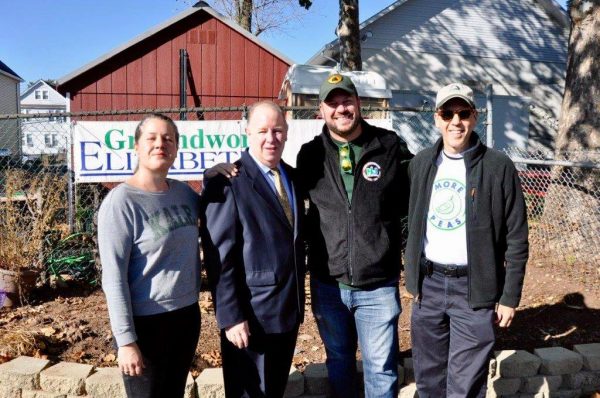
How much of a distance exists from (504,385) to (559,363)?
16.0 inches

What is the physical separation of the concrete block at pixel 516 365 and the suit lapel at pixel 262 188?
6.20ft

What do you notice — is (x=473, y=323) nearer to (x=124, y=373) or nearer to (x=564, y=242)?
(x=124, y=373)

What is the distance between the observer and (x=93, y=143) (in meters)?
5.78

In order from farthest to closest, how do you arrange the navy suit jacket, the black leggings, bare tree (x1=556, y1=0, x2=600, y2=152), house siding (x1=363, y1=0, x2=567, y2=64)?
house siding (x1=363, y1=0, x2=567, y2=64) → bare tree (x1=556, y1=0, x2=600, y2=152) → the navy suit jacket → the black leggings

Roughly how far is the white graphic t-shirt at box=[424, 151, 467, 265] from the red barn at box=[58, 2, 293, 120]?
9.87 metres

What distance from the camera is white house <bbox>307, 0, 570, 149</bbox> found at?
52.3 feet

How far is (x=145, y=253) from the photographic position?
7.25 ft

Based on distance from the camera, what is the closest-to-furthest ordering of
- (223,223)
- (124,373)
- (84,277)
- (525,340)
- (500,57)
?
(124,373)
(223,223)
(525,340)
(84,277)
(500,57)

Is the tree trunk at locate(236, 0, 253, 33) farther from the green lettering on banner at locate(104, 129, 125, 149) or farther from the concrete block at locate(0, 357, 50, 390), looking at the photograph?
the concrete block at locate(0, 357, 50, 390)

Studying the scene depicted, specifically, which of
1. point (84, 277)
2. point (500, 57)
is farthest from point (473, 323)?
point (500, 57)

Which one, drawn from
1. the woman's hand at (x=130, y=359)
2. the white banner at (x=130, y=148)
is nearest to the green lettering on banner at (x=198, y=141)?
the white banner at (x=130, y=148)

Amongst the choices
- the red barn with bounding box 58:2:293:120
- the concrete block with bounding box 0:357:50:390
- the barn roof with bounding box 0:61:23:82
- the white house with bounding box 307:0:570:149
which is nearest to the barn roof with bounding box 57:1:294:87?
the red barn with bounding box 58:2:293:120

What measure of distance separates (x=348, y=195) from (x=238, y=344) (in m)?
0.93

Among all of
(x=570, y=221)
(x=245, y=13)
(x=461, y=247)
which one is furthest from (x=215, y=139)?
(x=245, y=13)
